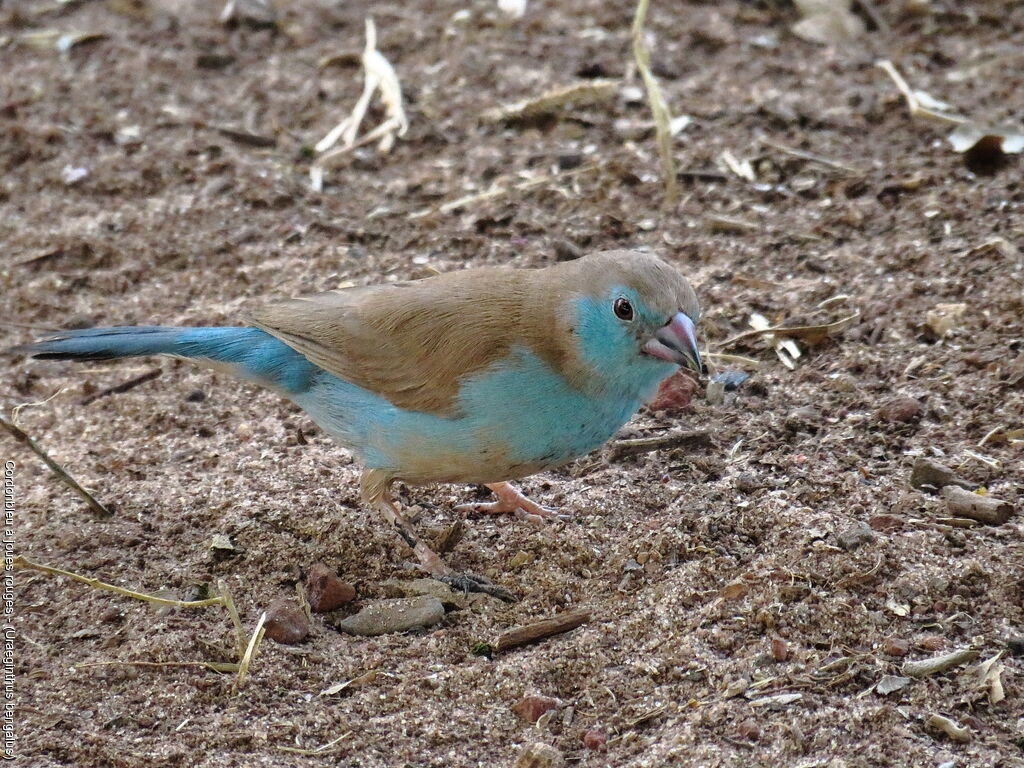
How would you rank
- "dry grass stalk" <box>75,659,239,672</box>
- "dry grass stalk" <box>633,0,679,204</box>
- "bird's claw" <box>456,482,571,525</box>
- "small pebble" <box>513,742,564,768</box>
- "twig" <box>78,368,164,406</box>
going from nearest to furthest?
"small pebble" <box>513,742,564,768</box>, "dry grass stalk" <box>75,659,239,672</box>, "bird's claw" <box>456,482,571,525</box>, "twig" <box>78,368,164,406</box>, "dry grass stalk" <box>633,0,679,204</box>

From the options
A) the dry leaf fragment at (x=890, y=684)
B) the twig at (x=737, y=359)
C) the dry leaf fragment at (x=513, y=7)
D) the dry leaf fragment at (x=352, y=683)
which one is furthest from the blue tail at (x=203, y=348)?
the dry leaf fragment at (x=513, y=7)

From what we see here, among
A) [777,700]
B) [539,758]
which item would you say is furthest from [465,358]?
[777,700]

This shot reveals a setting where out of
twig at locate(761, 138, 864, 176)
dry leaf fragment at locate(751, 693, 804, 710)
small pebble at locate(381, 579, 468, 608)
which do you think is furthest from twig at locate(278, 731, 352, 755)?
twig at locate(761, 138, 864, 176)

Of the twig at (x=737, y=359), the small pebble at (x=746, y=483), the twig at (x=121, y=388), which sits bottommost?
the twig at (x=121, y=388)

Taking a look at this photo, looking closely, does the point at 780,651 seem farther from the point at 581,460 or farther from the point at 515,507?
the point at 581,460

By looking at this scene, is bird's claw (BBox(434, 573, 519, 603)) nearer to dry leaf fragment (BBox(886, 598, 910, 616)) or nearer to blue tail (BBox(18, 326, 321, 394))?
blue tail (BBox(18, 326, 321, 394))

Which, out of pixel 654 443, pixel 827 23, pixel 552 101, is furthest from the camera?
pixel 827 23

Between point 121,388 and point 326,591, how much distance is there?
1.74 metres

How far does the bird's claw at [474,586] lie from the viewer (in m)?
4.33

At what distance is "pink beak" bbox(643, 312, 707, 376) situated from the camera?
4.13 meters

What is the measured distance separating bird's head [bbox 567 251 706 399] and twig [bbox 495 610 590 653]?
2.59 feet

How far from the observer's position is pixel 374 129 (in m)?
7.16

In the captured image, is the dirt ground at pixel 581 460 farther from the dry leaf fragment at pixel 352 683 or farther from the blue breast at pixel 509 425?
the blue breast at pixel 509 425

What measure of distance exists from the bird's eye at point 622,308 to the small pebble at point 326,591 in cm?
130
